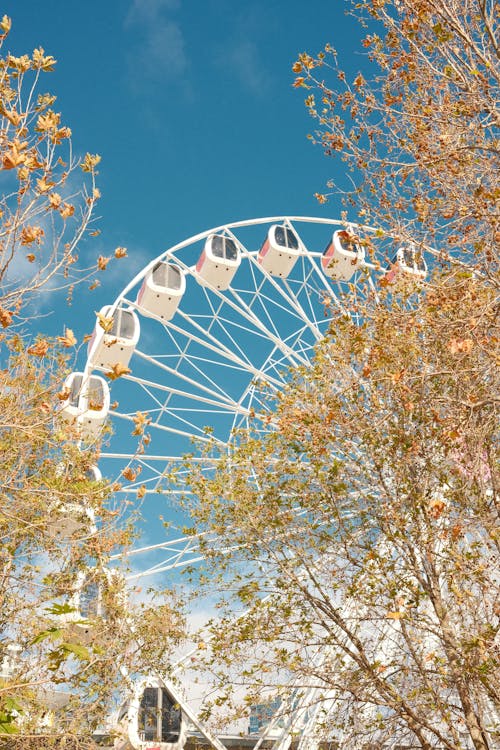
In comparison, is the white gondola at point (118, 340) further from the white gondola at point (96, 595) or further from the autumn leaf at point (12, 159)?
the autumn leaf at point (12, 159)

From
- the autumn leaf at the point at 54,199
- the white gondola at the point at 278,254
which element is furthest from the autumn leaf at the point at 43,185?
the white gondola at the point at 278,254

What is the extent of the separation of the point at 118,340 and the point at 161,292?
7.52 feet

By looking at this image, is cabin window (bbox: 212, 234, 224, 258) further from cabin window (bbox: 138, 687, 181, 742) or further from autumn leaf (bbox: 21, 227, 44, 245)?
autumn leaf (bbox: 21, 227, 44, 245)

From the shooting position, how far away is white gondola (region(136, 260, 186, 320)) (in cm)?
2048

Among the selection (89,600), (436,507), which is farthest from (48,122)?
(89,600)

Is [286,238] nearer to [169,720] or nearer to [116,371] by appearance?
[169,720]

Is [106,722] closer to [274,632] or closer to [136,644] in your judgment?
[136,644]

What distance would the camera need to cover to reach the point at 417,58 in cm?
841

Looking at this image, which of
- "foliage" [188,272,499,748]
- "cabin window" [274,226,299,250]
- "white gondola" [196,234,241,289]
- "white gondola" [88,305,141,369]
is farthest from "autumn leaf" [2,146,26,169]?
"cabin window" [274,226,299,250]

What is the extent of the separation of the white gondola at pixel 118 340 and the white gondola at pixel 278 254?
4.59 m

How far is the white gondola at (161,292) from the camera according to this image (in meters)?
20.5

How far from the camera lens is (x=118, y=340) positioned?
1883 cm

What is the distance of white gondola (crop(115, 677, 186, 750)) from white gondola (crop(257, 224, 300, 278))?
455 inches

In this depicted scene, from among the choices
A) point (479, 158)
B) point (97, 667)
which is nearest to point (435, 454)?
point (479, 158)
